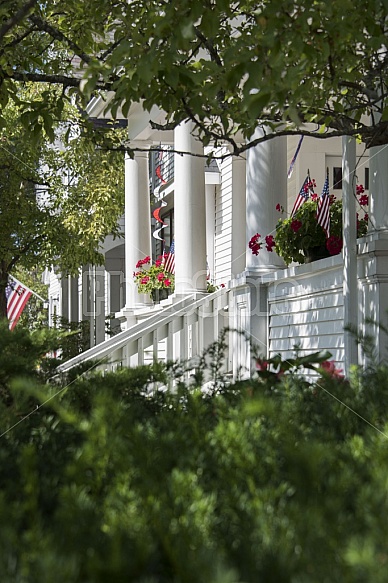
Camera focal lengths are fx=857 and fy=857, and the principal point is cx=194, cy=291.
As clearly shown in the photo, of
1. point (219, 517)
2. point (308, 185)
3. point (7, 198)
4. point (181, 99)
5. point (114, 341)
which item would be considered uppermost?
point (7, 198)

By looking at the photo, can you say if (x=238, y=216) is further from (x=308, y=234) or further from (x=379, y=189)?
(x=379, y=189)

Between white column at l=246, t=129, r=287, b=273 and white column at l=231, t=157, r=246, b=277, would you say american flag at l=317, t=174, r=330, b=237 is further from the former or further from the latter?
white column at l=231, t=157, r=246, b=277

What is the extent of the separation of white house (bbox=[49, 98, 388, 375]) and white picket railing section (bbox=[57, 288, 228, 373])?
0.05ft

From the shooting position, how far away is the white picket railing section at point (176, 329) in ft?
36.9

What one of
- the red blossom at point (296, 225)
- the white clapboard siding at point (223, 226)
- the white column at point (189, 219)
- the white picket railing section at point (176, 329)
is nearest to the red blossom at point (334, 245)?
the red blossom at point (296, 225)

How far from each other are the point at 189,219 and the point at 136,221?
442cm

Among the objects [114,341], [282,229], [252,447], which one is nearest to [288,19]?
[252,447]

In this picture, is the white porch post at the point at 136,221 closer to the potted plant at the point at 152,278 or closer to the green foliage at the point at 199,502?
the potted plant at the point at 152,278

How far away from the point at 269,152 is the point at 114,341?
3.54 m

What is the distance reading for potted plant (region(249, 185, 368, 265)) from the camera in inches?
371

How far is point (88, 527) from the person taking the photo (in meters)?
1.55

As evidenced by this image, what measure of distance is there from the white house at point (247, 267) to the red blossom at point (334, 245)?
26 centimetres

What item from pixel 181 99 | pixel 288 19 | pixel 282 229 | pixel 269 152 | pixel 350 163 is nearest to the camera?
pixel 288 19

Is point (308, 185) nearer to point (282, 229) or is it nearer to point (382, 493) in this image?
point (282, 229)
